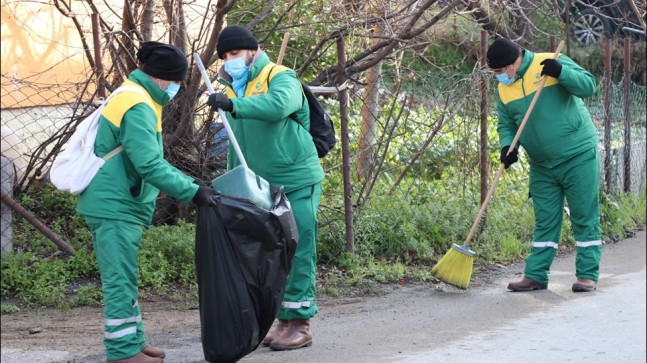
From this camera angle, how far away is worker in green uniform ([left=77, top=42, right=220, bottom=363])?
4.76 meters

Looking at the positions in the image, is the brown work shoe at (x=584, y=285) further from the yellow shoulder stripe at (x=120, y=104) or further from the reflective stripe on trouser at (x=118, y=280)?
the yellow shoulder stripe at (x=120, y=104)

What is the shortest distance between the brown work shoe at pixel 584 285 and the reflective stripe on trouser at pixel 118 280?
340cm

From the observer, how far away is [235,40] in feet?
17.4

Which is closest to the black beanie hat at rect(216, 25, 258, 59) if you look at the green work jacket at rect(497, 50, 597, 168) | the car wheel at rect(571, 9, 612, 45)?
the green work jacket at rect(497, 50, 597, 168)

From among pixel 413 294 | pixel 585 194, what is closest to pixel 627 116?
pixel 585 194

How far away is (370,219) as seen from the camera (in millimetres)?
7895

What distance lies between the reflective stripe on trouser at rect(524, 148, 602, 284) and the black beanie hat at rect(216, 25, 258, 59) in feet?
8.67

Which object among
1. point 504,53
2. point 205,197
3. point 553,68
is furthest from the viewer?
point 504,53

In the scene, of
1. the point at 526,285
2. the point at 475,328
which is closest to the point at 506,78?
the point at 526,285

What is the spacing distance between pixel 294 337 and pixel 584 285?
249 cm

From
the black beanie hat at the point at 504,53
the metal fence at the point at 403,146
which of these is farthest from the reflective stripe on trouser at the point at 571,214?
the metal fence at the point at 403,146

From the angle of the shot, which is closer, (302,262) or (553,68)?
(302,262)

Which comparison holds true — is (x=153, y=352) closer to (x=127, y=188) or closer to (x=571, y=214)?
(x=127, y=188)

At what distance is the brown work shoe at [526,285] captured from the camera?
699cm
